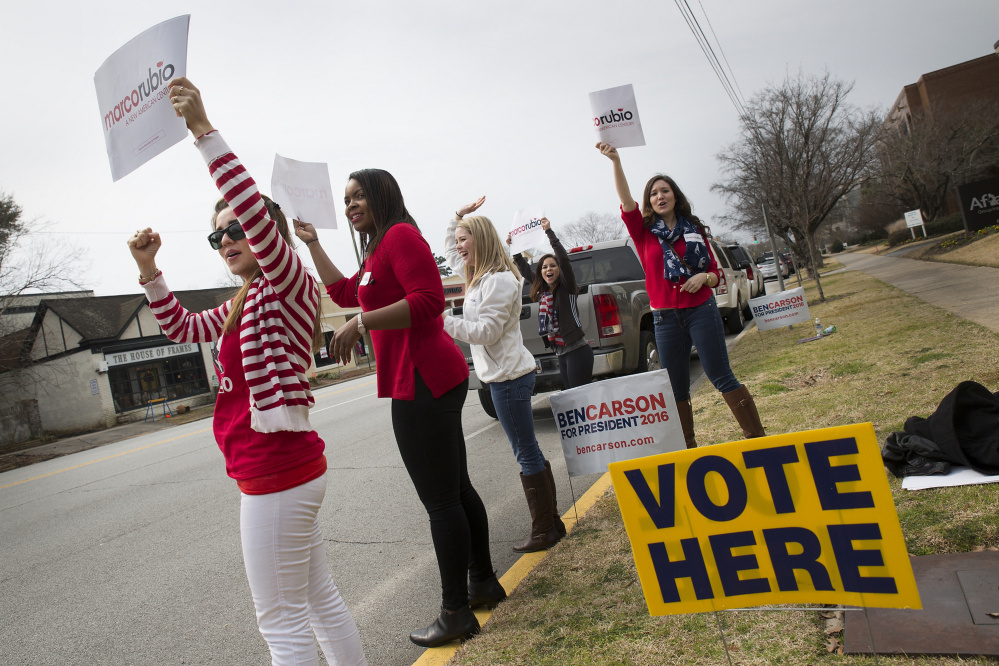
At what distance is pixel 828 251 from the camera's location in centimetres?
9538

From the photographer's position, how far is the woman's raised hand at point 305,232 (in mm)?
3166

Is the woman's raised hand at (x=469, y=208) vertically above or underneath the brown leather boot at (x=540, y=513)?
above

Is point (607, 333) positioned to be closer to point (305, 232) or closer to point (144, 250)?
point (305, 232)

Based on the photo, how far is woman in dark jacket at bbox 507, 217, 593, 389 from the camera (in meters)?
5.46

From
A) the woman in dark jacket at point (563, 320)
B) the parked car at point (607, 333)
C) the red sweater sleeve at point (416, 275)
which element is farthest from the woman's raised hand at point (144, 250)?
the parked car at point (607, 333)

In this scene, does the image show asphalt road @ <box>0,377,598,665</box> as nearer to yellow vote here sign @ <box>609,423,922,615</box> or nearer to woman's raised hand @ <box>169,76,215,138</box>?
yellow vote here sign @ <box>609,423,922,615</box>

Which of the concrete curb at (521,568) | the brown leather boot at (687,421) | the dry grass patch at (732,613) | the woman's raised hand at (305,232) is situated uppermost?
the woman's raised hand at (305,232)

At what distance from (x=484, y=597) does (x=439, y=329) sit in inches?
51.5

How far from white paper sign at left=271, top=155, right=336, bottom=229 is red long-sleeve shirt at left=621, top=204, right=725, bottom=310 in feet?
6.20

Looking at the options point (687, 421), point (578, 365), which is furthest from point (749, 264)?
point (687, 421)

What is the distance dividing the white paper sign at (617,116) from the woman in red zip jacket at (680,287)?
148mm

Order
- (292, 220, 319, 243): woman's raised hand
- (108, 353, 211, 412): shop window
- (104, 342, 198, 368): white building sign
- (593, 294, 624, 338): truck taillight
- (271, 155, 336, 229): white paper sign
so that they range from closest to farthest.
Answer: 1. (292, 220, 319, 243): woman's raised hand
2. (271, 155, 336, 229): white paper sign
3. (593, 294, 624, 338): truck taillight
4. (104, 342, 198, 368): white building sign
5. (108, 353, 211, 412): shop window

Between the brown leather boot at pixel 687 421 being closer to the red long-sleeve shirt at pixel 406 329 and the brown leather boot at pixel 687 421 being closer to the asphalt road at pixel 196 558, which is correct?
the asphalt road at pixel 196 558

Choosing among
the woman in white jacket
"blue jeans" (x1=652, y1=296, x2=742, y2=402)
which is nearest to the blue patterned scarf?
"blue jeans" (x1=652, y1=296, x2=742, y2=402)
